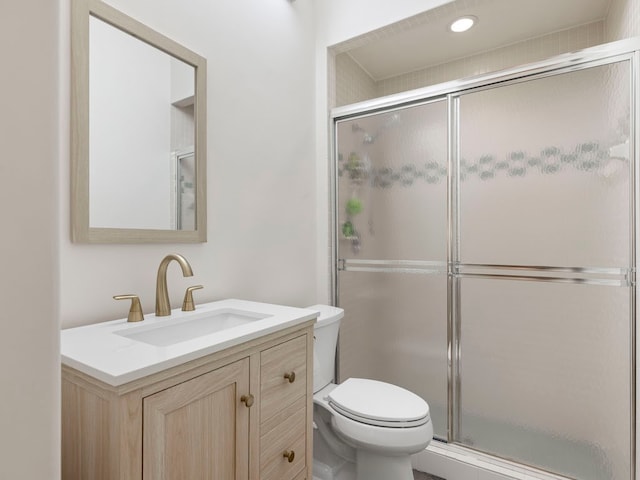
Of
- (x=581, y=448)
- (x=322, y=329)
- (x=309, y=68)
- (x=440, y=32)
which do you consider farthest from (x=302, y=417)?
(x=440, y=32)

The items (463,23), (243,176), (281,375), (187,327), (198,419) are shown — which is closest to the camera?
(198,419)

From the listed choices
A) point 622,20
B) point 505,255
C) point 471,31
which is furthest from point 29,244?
point 471,31

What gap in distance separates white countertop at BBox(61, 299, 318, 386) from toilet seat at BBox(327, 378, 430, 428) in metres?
0.51

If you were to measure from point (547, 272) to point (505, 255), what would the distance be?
190 millimetres

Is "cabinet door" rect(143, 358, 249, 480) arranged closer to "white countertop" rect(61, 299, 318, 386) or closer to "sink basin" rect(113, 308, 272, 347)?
"white countertop" rect(61, 299, 318, 386)

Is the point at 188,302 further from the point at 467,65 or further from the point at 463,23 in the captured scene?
the point at 467,65

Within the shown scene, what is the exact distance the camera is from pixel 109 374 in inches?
26.1

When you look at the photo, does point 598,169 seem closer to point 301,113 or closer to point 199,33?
point 301,113

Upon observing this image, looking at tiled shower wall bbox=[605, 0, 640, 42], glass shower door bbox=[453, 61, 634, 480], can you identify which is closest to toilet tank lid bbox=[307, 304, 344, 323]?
glass shower door bbox=[453, 61, 634, 480]

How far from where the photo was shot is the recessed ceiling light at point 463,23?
2.10 m

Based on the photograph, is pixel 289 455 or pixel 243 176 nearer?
pixel 289 455

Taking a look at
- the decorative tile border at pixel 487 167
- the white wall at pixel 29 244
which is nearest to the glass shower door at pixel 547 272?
the decorative tile border at pixel 487 167

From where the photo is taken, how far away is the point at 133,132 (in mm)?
1211

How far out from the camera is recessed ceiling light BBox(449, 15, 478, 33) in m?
2.10
